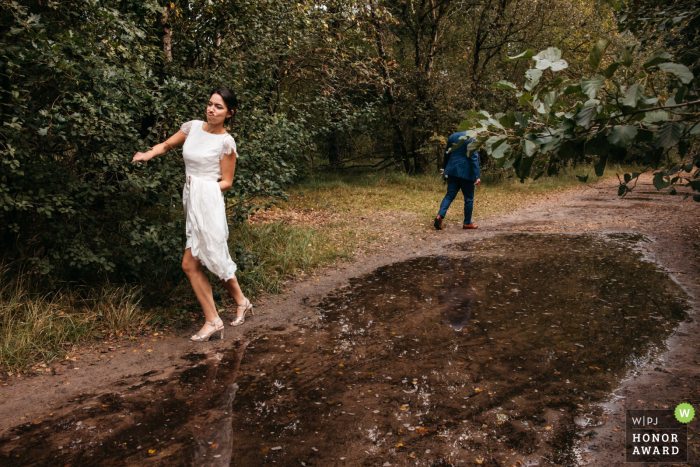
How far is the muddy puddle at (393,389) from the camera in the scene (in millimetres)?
2787

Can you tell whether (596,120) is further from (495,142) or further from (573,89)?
(495,142)

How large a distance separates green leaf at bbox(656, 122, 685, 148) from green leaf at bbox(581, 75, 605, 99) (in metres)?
0.36

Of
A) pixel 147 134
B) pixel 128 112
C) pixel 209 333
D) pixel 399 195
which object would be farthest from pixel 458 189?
pixel 128 112

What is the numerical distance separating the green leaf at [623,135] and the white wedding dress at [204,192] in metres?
3.30

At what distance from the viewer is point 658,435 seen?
284cm

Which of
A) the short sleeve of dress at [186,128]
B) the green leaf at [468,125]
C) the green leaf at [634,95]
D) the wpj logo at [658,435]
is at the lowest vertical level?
the wpj logo at [658,435]

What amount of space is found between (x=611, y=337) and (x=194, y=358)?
3794 millimetres

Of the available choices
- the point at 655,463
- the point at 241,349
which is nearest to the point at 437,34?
the point at 241,349

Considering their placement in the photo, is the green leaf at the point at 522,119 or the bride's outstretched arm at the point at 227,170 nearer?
the green leaf at the point at 522,119

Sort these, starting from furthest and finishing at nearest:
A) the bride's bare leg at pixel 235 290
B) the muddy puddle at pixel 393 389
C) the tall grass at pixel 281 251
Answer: the tall grass at pixel 281 251, the bride's bare leg at pixel 235 290, the muddy puddle at pixel 393 389

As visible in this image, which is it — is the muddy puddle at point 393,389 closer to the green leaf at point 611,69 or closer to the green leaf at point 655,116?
the green leaf at point 655,116

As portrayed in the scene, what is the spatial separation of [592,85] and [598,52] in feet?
0.50

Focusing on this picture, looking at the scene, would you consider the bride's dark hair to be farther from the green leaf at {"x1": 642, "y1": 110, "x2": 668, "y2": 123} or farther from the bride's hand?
the green leaf at {"x1": 642, "y1": 110, "x2": 668, "y2": 123}

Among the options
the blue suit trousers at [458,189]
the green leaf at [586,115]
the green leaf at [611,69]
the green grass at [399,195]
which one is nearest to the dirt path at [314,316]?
the blue suit trousers at [458,189]
